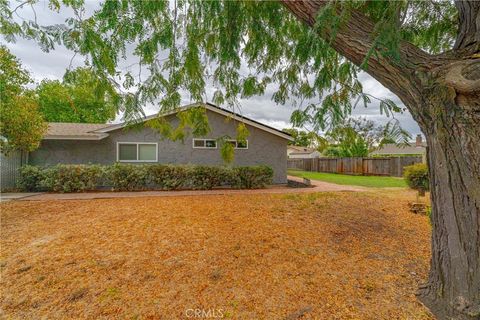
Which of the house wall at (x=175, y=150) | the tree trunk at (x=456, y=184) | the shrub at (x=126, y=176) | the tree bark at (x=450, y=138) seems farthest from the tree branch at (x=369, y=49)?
the shrub at (x=126, y=176)

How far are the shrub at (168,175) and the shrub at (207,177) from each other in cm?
34

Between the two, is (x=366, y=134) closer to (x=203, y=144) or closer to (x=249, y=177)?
(x=249, y=177)

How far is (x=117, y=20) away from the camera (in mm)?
3170

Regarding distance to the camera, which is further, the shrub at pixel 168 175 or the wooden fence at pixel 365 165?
the wooden fence at pixel 365 165

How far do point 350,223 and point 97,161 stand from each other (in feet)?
35.7

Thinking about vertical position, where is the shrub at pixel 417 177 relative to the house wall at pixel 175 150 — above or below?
below

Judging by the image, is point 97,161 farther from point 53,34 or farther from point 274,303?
point 274,303

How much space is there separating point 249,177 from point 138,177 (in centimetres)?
479

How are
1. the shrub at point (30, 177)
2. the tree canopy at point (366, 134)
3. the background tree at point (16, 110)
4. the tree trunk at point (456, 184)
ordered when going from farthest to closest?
the shrub at point (30, 177) → the background tree at point (16, 110) → the tree canopy at point (366, 134) → the tree trunk at point (456, 184)

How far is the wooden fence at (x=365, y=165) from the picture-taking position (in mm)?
16203

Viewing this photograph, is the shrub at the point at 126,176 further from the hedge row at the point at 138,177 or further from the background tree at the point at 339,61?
the background tree at the point at 339,61

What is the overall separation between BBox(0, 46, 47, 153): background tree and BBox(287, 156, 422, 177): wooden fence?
20204 millimetres

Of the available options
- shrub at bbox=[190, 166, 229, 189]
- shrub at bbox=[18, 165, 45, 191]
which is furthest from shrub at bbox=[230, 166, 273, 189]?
shrub at bbox=[18, 165, 45, 191]

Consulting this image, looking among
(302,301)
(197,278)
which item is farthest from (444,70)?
(197,278)
